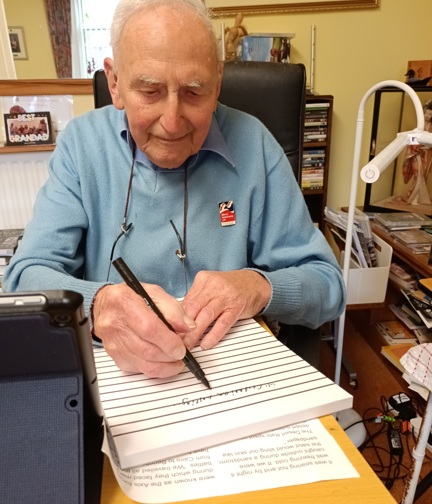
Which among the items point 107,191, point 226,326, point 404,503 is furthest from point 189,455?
point 404,503

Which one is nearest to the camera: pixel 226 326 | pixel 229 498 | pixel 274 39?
pixel 229 498

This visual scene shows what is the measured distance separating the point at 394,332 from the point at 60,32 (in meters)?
3.09

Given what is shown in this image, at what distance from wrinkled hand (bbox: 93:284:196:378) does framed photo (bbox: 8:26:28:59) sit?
3.25 m

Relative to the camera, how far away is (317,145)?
233cm

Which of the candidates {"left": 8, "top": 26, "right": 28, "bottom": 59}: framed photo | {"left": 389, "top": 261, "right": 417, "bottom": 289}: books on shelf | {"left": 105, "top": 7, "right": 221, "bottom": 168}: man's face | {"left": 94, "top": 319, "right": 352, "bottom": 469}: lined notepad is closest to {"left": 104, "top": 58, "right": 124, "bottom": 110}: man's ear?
{"left": 105, "top": 7, "right": 221, "bottom": 168}: man's face

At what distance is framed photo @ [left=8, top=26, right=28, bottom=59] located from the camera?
3.16 metres

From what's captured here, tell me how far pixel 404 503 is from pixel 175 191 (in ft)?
3.34

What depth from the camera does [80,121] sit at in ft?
3.34

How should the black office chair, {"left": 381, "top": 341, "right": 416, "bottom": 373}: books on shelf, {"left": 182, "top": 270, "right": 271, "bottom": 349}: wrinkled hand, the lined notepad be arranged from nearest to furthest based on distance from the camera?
1. the lined notepad
2. {"left": 182, "top": 270, "right": 271, "bottom": 349}: wrinkled hand
3. the black office chair
4. {"left": 381, "top": 341, "right": 416, "bottom": 373}: books on shelf

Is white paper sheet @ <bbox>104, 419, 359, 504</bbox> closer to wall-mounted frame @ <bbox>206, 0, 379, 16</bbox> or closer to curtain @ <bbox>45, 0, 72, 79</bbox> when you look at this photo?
wall-mounted frame @ <bbox>206, 0, 379, 16</bbox>

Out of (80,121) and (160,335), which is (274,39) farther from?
(160,335)

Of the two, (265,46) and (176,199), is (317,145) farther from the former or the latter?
(176,199)

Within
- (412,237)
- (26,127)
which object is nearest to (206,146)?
(26,127)

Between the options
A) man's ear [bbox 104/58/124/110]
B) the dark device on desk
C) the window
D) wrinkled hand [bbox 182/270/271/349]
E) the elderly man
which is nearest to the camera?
the dark device on desk
